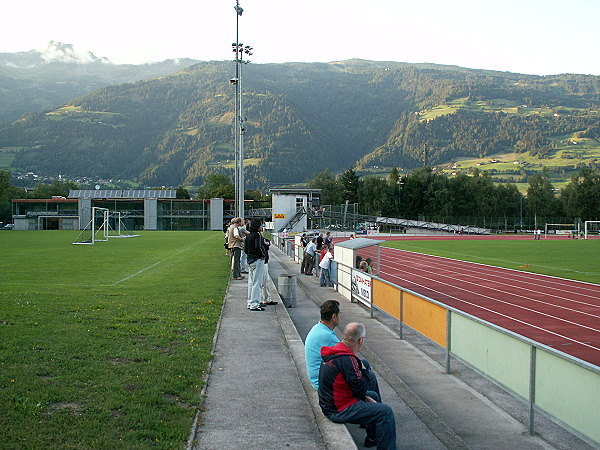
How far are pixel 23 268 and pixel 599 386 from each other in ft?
78.5

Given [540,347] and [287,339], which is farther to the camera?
[287,339]

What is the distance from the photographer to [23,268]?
24984mm

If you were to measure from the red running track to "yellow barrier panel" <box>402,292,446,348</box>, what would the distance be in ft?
8.74

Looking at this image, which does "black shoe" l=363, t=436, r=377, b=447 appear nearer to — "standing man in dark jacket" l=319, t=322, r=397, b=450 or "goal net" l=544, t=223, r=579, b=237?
"standing man in dark jacket" l=319, t=322, r=397, b=450

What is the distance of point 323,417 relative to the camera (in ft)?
20.4

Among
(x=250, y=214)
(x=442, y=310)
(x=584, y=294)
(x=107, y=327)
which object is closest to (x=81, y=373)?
(x=107, y=327)

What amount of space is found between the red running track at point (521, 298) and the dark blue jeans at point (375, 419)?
574 cm

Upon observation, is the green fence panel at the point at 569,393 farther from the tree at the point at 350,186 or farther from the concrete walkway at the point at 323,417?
the tree at the point at 350,186

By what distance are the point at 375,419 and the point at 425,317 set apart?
4757 millimetres

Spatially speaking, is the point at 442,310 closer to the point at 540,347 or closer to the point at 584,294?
the point at 540,347

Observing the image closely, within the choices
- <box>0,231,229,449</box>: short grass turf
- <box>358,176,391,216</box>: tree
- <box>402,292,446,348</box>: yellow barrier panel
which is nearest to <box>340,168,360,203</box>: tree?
<box>358,176,391,216</box>: tree

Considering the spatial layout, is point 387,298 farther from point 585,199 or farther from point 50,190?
point 50,190

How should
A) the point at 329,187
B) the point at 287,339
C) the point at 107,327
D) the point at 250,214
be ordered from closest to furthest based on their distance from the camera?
the point at 287,339
the point at 107,327
the point at 250,214
the point at 329,187

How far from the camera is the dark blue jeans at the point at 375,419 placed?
556 centimetres
